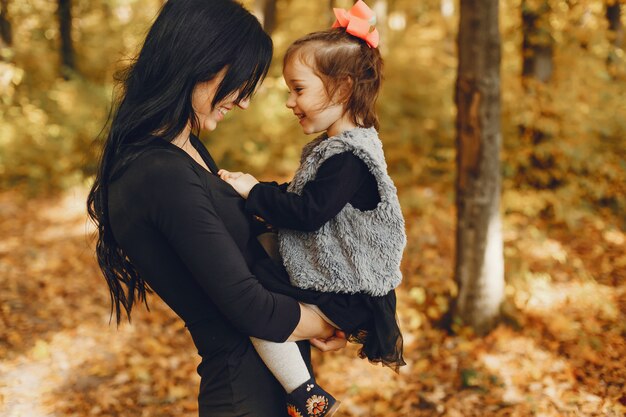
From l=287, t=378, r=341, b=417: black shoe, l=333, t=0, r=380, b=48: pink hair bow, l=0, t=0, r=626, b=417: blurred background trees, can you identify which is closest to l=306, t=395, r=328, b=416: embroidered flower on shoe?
l=287, t=378, r=341, b=417: black shoe

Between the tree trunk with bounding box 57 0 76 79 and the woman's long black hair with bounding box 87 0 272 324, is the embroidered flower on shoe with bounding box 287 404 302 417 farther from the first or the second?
the tree trunk with bounding box 57 0 76 79

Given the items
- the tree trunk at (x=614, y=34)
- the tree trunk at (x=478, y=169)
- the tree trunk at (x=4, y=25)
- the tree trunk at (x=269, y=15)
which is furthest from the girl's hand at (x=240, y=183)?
the tree trunk at (x=4, y=25)

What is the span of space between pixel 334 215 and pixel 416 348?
3336 millimetres

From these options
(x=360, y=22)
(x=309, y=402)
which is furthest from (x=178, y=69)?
→ (x=309, y=402)

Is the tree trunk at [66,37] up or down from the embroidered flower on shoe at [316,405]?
up

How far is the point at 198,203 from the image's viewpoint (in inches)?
59.2

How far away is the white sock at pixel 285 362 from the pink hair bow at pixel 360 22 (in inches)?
46.4

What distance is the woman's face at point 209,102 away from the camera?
1.66 metres

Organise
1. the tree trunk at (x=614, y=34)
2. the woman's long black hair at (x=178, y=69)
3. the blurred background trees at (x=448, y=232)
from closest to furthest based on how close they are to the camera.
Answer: the woman's long black hair at (x=178, y=69) → the blurred background trees at (x=448, y=232) → the tree trunk at (x=614, y=34)

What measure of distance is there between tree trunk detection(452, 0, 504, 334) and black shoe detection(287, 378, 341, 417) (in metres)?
3.21

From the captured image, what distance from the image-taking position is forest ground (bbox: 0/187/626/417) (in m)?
4.05

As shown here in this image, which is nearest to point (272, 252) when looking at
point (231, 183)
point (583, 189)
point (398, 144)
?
point (231, 183)

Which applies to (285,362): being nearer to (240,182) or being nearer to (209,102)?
(240,182)

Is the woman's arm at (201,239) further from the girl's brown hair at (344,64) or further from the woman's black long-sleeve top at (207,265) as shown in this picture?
the girl's brown hair at (344,64)
